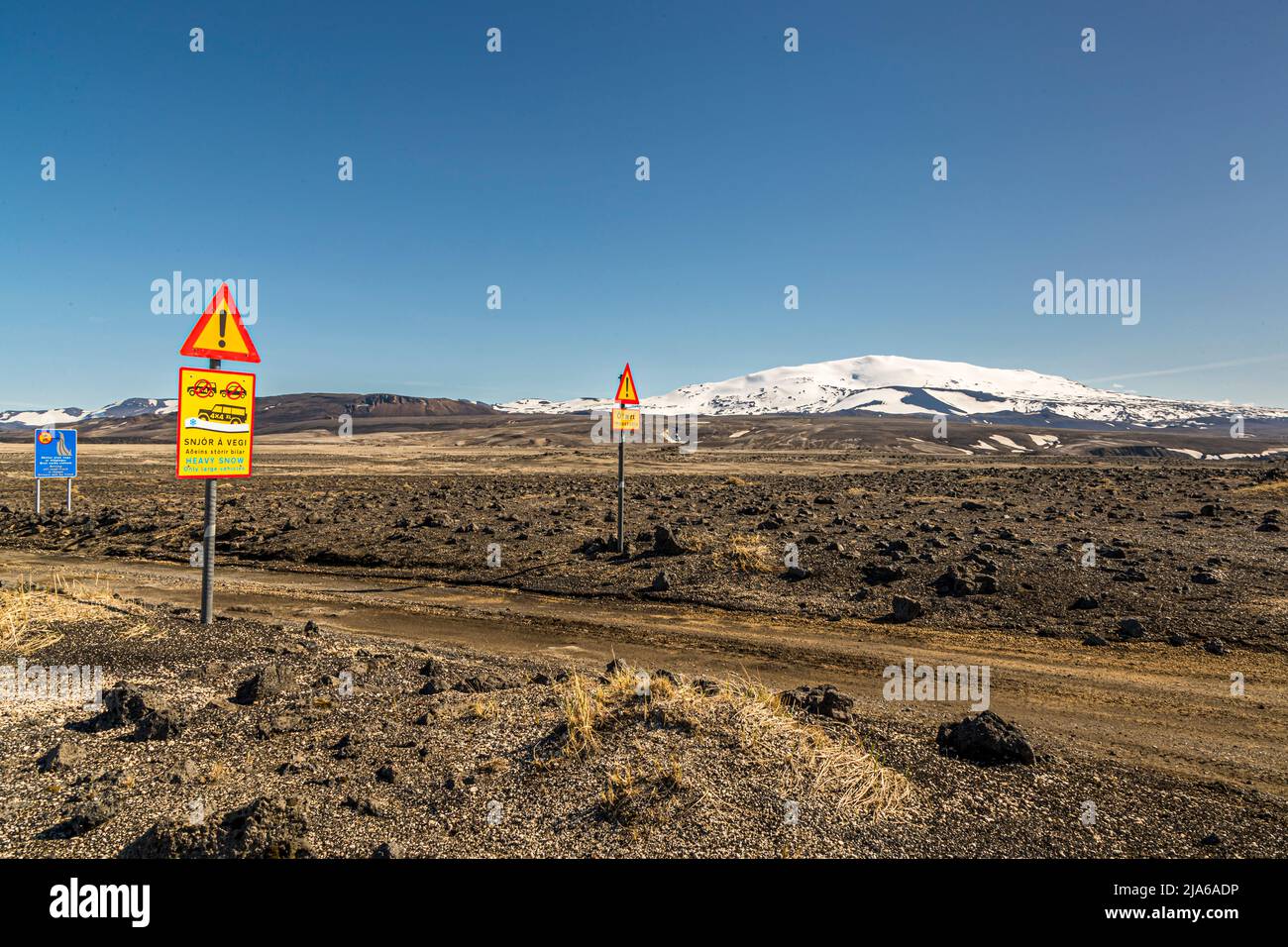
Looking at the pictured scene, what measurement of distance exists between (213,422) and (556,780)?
23.6ft

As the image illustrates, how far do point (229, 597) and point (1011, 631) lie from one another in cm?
1328

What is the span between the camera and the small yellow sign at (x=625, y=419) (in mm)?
15320

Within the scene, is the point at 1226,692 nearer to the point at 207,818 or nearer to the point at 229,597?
the point at 207,818

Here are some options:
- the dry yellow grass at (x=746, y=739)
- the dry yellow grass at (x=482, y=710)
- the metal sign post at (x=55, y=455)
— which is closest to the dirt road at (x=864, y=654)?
the dry yellow grass at (x=746, y=739)

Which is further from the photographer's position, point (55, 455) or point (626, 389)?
point (55, 455)

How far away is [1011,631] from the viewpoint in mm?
10594

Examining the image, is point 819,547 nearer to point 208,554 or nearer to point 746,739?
point 746,739

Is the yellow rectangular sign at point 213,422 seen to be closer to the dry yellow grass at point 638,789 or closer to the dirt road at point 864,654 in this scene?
the dirt road at point 864,654

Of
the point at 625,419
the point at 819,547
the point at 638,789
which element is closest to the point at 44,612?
the point at 638,789

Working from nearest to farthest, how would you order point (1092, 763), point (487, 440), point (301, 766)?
1. point (301, 766)
2. point (1092, 763)
3. point (487, 440)

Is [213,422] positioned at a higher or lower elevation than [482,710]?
higher

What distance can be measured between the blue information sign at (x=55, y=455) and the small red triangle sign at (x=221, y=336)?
18353 mm

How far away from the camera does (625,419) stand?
1535cm

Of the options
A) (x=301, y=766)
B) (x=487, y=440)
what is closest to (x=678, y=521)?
(x=301, y=766)
